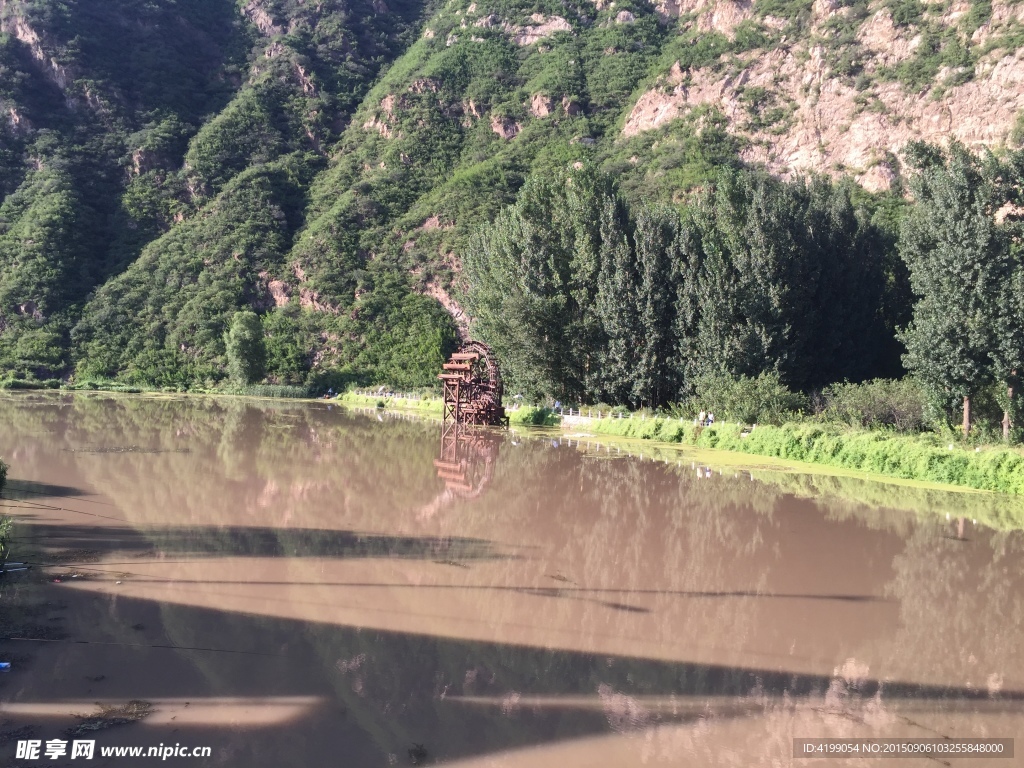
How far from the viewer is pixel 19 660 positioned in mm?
6844

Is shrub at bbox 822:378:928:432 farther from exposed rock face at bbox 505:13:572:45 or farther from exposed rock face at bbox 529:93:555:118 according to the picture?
exposed rock face at bbox 505:13:572:45

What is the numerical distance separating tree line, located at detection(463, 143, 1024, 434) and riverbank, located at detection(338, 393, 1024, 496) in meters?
3.27

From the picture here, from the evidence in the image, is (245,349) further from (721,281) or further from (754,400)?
(754,400)

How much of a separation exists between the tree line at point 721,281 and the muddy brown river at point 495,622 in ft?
42.2

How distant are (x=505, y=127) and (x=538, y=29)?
76.4 feet

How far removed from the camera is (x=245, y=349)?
61.2 metres

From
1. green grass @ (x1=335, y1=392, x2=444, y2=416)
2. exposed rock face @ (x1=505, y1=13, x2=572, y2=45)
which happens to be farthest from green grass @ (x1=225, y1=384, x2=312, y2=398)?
exposed rock face @ (x1=505, y1=13, x2=572, y2=45)

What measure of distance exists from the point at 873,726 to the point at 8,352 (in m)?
71.7

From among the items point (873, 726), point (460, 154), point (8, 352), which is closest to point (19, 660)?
point (873, 726)

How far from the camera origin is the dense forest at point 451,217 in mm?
31594

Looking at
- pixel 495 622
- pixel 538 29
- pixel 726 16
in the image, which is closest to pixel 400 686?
pixel 495 622

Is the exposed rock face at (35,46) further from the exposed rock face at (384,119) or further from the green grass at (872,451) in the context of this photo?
the green grass at (872,451)

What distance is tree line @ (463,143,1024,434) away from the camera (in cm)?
2553

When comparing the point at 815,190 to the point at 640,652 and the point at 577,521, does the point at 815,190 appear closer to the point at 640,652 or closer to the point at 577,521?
the point at 577,521
